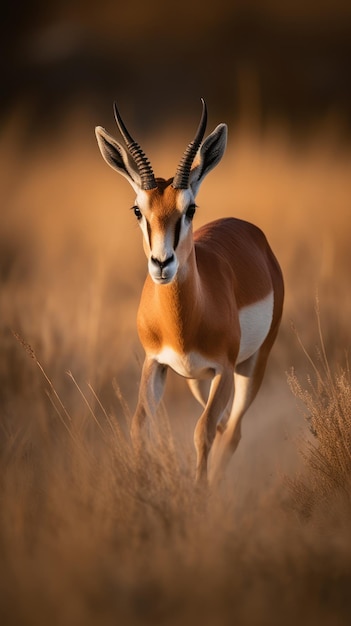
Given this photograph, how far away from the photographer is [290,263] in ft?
42.2

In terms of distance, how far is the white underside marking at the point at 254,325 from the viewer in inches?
280

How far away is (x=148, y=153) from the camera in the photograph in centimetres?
1585

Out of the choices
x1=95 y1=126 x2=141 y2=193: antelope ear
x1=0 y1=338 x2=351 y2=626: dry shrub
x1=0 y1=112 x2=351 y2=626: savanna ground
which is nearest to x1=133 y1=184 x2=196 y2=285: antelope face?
x1=95 y1=126 x2=141 y2=193: antelope ear

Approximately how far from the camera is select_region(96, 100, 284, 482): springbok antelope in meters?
5.88

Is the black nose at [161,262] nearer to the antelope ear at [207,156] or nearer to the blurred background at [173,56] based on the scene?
the antelope ear at [207,156]

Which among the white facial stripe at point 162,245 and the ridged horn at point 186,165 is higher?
the ridged horn at point 186,165

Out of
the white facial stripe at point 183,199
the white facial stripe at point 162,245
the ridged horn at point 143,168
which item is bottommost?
the white facial stripe at point 162,245

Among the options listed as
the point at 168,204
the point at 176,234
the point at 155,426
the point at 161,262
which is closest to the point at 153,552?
the point at 155,426

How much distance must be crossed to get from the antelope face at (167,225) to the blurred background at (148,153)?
9.07 feet

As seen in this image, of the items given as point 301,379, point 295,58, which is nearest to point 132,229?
point 301,379

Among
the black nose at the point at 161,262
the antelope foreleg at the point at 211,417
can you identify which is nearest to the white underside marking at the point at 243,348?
the antelope foreleg at the point at 211,417

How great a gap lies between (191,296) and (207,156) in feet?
3.27

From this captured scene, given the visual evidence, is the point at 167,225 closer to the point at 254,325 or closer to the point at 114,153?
the point at 114,153

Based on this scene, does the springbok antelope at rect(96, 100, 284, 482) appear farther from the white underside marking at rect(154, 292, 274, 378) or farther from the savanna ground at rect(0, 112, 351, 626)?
the savanna ground at rect(0, 112, 351, 626)
